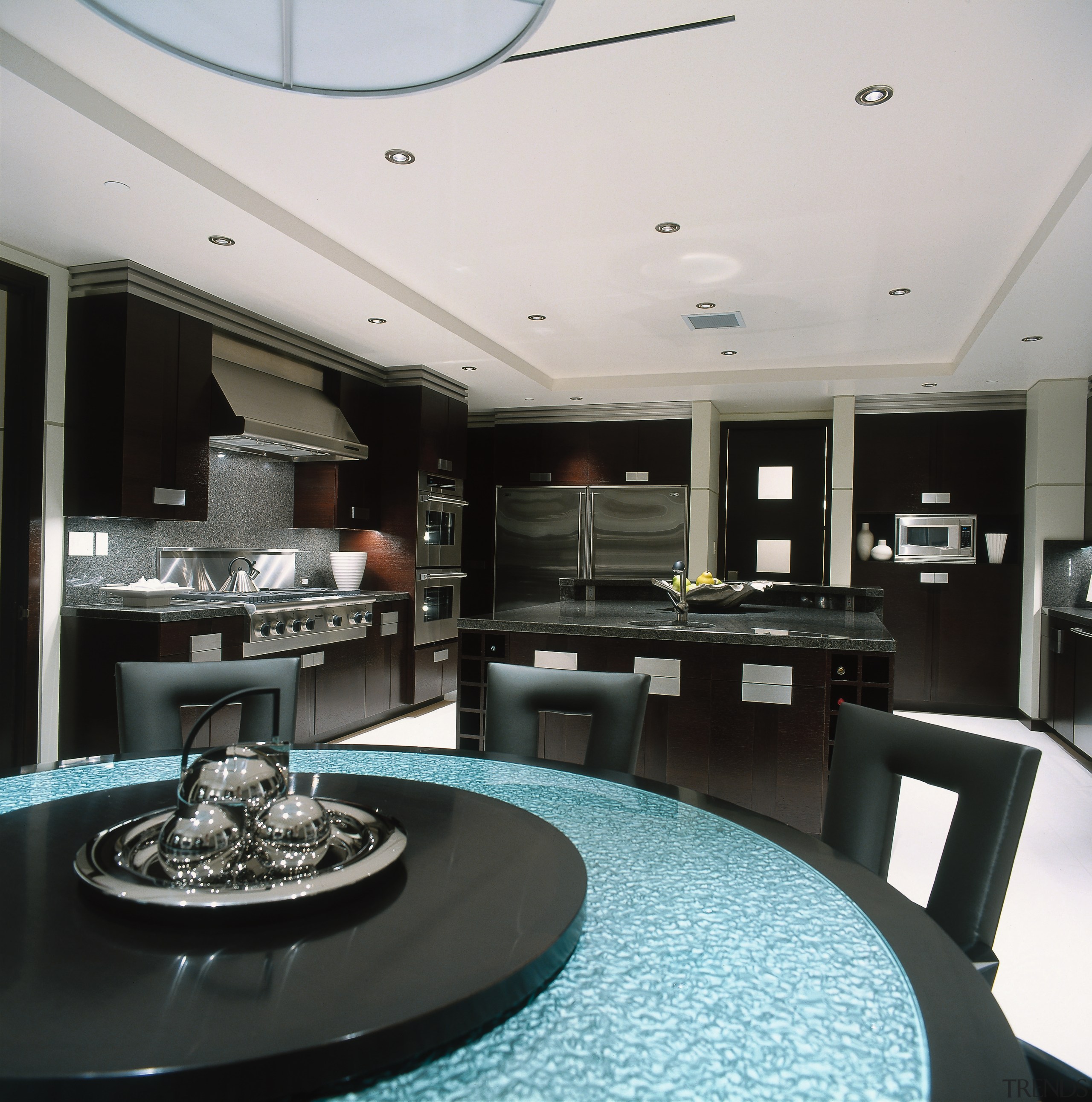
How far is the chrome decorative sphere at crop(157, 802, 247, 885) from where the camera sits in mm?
786

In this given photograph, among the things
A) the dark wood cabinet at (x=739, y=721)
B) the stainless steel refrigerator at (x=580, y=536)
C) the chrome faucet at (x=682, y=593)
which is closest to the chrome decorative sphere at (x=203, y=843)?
the dark wood cabinet at (x=739, y=721)

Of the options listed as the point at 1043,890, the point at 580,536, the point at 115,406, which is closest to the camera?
the point at 1043,890

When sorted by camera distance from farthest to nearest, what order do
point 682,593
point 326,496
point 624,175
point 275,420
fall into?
point 326,496 < point 275,420 < point 682,593 < point 624,175

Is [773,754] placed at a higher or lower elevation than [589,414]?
lower

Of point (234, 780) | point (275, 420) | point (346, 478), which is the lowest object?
point (234, 780)

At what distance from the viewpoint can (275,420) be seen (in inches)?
169

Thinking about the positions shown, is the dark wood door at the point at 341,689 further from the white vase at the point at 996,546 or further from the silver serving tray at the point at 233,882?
the white vase at the point at 996,546

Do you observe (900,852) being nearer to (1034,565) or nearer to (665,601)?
(665,601)

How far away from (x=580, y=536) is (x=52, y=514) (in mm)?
4243

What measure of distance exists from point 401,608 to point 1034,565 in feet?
14.7

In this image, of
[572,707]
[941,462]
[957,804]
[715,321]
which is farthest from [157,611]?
[941,462]

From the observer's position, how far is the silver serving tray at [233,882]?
2.36 ft

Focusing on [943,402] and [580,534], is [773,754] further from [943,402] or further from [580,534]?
[943,402]

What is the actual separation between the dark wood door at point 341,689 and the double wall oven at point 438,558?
663 mm
